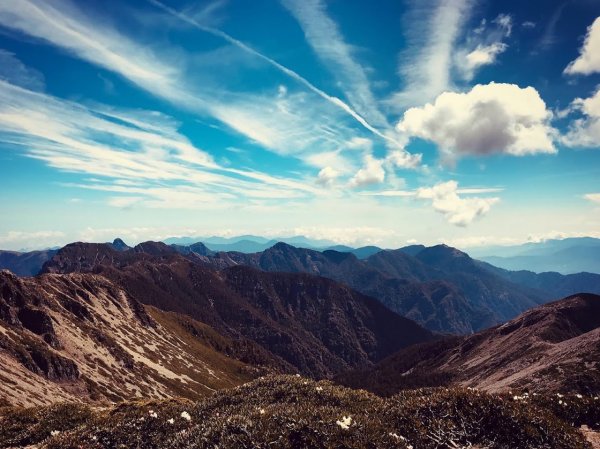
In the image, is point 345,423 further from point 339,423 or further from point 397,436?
point 397,436

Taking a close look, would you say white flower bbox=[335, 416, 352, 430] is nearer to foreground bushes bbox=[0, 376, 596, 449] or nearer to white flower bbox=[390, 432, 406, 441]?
foreground bushes bbox=[0, 376, 596, 449]

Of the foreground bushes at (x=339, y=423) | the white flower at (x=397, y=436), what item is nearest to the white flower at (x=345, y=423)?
the foreground bushes at (x=339, y=423)

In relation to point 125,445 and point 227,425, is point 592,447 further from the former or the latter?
point 125,445

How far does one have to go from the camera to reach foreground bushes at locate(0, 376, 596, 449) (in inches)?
611

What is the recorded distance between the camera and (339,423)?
15664 mm

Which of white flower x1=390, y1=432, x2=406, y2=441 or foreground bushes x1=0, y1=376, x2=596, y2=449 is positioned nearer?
foreground bushes x1=0, y1=376, x2=596, y2=449

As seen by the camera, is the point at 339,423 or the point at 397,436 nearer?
the point at 339,423

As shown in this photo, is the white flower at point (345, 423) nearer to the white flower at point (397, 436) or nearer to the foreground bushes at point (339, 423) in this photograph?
the foreground bushes at point (339, 423)

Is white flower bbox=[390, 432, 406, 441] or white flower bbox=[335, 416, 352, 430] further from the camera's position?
white flower bbox=[390, 432, 406, 441]

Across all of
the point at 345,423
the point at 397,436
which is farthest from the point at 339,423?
the point at 397,436

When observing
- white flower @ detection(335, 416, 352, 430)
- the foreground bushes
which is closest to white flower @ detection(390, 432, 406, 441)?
the foreground bushes

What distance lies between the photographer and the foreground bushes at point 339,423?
15.5 metres

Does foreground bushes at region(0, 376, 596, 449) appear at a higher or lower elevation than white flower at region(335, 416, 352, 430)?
lower

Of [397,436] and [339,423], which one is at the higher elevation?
[339,423]
